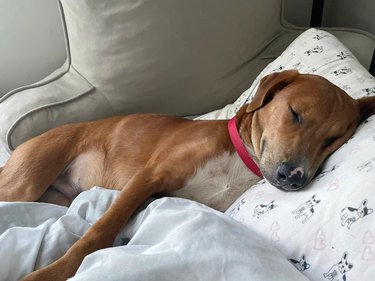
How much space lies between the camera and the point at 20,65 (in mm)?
2314

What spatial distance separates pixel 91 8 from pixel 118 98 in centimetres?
40

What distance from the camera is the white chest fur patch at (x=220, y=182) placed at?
4.98ft

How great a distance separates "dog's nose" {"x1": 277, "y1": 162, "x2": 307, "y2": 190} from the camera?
4.13ft

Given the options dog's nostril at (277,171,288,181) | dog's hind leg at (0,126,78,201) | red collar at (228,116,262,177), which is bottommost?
dog's hind leg at (0,126,78,201)

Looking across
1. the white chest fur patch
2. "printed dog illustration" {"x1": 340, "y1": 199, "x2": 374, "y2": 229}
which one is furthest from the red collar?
"printed dog illustration" {"x1": 340, "y1": 199, "x2": 374, "y2": 229}

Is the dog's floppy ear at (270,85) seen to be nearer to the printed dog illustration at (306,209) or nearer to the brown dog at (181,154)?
the brown dog at (181,154)

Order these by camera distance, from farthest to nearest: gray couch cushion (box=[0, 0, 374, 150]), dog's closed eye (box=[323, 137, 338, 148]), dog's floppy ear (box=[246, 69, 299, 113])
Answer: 1. gray couch cushion (box=[0, 0, 374, 150])
2. dog's floppy ear (box=[246, 69, 299, 113])
3. dog's closed eye (box=[323, 137, 338, 148])

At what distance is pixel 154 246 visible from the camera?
107 centimetres

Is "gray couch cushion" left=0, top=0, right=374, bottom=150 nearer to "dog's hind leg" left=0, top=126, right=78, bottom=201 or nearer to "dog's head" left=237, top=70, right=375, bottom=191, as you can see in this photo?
"dog's hind leg" left=0, top=126, right=78, bottom=201

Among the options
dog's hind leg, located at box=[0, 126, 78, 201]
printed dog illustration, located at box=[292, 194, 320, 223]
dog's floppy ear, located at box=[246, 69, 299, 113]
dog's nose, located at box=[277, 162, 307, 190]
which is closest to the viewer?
printed dog illustration, located at box=[292, 194, 320, 223]

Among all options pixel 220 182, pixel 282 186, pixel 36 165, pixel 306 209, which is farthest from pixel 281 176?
pixel 36 165

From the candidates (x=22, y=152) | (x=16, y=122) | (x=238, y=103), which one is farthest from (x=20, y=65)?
(x=238, y=103)

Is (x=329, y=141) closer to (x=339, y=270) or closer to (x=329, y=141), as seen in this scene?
(x=329, y=141)

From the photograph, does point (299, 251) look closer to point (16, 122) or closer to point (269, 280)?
point (269, 280)
